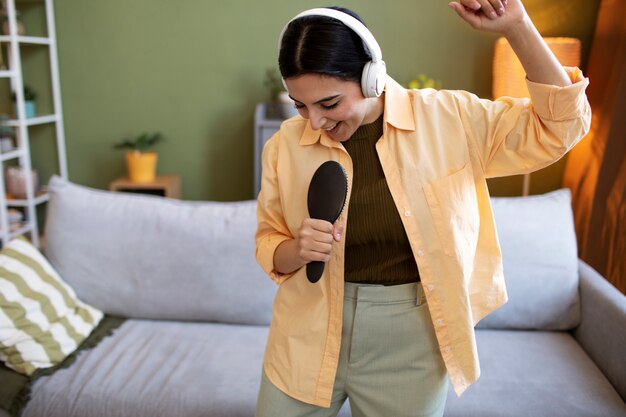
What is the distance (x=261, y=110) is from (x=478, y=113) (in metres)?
2.42

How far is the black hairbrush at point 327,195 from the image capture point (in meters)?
1.01

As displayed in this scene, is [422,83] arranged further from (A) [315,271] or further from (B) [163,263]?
(A) [315,271]

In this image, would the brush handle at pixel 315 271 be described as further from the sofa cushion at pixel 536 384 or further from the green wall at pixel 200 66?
the green wall at pixel 200 66

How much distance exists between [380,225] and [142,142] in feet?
8.99

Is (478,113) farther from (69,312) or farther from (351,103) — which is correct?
(69,312)

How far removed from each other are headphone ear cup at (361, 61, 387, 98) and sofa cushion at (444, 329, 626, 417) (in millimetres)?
1020

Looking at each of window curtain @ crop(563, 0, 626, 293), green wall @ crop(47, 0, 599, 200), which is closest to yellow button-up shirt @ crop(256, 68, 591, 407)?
window curtain @ crop(563, 0, 626, 293)

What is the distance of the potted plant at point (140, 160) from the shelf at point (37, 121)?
44cm

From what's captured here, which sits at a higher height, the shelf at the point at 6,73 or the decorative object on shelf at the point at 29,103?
the shelf at the point at 6,73

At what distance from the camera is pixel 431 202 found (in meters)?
1.08

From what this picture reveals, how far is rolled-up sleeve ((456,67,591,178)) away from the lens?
975mm

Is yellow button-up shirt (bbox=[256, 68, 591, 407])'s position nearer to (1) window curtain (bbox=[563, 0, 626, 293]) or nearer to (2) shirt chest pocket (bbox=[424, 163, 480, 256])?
(2) shirt chest pocket (bbox=[424, 163, 480, 256])

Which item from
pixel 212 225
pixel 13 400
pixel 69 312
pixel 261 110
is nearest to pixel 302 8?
pixel 261 110

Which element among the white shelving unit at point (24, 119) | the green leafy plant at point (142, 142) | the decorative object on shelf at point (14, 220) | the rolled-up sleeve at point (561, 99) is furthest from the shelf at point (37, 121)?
the rolled-up sleeve at point (561, 99)
